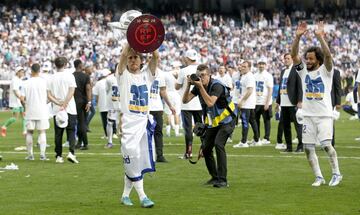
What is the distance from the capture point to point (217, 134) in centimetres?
1466

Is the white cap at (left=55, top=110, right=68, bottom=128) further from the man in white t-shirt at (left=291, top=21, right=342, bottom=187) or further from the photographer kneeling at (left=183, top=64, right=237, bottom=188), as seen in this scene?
the man in white t-shirt at (left=291, top=21, right=342, bottom=187)

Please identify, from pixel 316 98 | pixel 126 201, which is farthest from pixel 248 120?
pixel 126 201

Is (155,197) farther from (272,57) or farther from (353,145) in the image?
(272,57)

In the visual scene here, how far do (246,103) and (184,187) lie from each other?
28.6 feet

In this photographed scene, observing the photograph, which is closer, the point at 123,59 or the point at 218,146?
the point at 123,59

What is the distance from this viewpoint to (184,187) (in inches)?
579

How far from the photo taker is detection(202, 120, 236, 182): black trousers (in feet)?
47.8

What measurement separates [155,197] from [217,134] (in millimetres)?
1679

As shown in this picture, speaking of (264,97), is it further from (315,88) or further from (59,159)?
(315,88)

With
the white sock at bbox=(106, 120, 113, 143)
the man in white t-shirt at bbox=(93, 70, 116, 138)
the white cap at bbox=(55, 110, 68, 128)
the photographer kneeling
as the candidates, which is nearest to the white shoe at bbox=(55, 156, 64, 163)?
the white cap at bbox=(55, 110, 68, 128)

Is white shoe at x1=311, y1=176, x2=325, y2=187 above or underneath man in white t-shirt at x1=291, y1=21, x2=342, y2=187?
underneath

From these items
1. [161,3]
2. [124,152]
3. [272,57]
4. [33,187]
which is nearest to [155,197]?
[124,152]

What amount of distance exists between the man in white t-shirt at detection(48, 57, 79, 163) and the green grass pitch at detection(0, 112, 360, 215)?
333 mm

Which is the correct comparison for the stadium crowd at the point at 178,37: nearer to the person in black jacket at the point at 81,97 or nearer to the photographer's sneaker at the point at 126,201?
the person in black jacket at the point at 81,97
